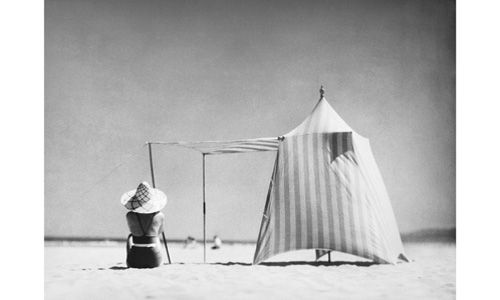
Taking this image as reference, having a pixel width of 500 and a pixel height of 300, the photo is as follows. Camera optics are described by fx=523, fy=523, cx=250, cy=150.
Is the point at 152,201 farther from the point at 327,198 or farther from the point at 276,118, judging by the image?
the point at 327,198

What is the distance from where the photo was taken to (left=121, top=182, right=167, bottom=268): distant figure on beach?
4.72 m

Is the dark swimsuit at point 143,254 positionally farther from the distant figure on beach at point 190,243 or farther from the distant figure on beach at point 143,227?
the distant figure on beach at point 190,243

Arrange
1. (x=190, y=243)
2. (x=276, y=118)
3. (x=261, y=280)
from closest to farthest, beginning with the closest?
1. (x=261, y=280)
2. (x=276, y=118)
3. (x=190, y=243)

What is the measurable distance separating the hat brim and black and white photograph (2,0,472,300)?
0.04ft

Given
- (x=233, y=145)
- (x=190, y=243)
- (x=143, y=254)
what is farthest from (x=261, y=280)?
(x=190, y=243)

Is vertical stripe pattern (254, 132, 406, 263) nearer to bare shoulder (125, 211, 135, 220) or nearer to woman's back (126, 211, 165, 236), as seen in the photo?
woman's back (126, 211, 165, 236)

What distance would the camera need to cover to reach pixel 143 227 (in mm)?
4715

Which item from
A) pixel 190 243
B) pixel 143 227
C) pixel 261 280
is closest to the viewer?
pixel 261 280

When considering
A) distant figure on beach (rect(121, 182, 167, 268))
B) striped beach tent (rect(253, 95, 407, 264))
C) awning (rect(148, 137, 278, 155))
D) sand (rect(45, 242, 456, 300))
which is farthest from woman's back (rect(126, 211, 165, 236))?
striped beach tent (rect(253, 95, 407, 264))

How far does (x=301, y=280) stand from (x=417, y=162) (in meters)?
1.45

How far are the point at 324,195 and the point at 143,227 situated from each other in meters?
1.67

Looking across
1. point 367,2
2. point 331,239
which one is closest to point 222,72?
point 367,2
